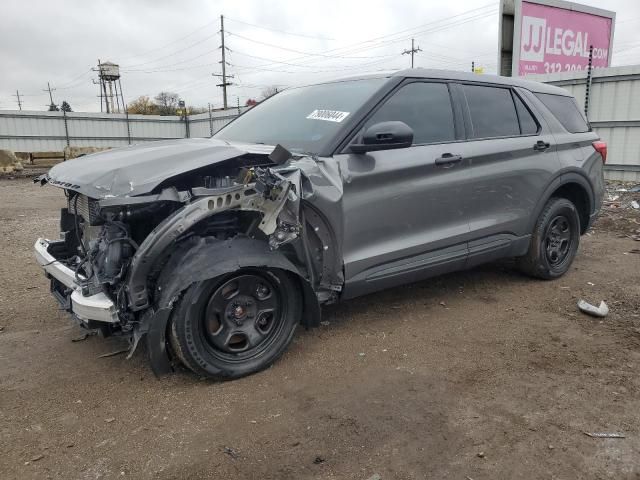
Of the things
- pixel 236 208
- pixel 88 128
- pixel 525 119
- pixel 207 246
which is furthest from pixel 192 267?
pixel 88 128

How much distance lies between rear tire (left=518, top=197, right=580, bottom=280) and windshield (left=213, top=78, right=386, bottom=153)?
215 centimetres

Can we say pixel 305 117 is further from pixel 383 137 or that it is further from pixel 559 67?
pixel 559 67

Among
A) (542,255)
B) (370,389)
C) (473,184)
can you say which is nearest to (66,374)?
(370,389)

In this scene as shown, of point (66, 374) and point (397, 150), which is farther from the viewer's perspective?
point (397, 150)

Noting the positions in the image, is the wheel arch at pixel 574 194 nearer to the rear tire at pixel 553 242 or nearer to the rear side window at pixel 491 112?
the rear tire at pixel 553 242

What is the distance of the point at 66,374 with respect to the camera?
3.17 meters

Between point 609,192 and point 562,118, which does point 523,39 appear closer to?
point 609,192

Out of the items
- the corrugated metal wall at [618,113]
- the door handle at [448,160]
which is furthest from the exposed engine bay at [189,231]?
the corrugated metal wall at [618,113]

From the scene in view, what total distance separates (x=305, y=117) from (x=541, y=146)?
2.23m

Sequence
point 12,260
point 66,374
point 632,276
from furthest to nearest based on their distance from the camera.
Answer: point 12,260, point 632,276, point 66,374

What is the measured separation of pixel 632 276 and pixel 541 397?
2997mm

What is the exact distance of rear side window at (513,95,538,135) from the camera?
4.55m

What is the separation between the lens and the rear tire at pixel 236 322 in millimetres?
2801

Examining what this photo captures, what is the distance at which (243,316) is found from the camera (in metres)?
3.04
